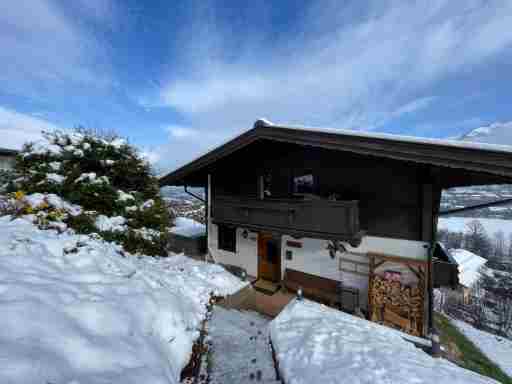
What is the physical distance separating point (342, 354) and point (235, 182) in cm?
688

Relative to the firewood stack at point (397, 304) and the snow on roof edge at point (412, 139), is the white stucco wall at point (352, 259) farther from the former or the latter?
the snow on roof edge at point (412, 139)

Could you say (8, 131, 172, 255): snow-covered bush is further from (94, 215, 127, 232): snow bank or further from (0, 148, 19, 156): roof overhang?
(0, 148, 19, 156): roof overhang

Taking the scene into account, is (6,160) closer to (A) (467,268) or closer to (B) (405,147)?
(B) (405,147)

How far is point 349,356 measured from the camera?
3623 mm

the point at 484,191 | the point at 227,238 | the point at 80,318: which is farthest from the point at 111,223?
the point at 484,191

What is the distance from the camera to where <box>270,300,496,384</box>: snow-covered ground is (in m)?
3.24

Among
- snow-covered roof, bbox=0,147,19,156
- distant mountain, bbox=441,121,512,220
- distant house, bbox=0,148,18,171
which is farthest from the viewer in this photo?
distant house, bbox=0,148,18,171

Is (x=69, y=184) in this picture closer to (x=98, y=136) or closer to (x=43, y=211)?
(x=43, y=211)

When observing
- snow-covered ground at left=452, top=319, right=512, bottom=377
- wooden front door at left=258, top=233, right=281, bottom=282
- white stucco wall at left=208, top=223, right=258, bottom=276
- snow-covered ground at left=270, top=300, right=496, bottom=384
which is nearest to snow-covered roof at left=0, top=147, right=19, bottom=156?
white stucco wall at left=208, top=223, right=258, bottom=276

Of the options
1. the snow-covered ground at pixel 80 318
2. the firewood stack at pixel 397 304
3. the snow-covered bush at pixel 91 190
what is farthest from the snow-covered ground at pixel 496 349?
the snow-covered bush at pixel 91 190

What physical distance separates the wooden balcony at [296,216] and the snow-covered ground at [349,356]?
2.15 metres

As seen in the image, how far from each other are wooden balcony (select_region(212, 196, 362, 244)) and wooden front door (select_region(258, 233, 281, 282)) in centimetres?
158

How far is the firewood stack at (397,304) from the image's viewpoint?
5.68 metres

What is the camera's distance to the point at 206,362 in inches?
136
